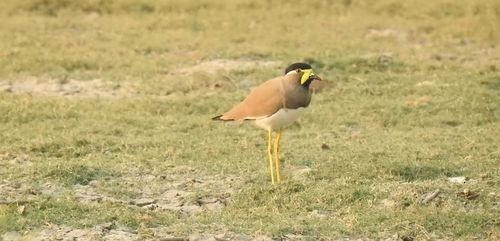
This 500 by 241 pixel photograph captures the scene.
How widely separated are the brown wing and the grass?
1.44 ft

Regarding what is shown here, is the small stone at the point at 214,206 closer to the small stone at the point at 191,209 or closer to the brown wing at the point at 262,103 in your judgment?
the small stone at the point at 191,209

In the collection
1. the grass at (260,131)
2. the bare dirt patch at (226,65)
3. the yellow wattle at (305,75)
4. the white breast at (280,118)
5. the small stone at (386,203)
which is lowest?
the bare dirt patch at (226,65)

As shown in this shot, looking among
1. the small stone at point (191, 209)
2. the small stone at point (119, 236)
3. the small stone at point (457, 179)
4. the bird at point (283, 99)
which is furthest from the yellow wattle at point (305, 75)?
the small stone at point (119, 236)

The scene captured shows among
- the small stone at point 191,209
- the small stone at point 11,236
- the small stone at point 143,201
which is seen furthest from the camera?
the small stone at point 143,201

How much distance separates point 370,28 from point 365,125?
501cm

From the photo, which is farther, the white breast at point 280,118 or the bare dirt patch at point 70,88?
the bare dirt patch at point 70,88

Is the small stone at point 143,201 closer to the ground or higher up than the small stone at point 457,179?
closer to the ground

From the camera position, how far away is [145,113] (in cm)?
844

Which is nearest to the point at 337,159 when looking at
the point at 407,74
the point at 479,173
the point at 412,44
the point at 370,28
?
the point at 479,173

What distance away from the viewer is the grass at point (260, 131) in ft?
17.6

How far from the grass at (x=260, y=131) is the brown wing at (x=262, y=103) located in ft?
1.44

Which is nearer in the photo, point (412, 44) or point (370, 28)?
point (412, 44)

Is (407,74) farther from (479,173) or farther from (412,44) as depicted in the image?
(479,173)

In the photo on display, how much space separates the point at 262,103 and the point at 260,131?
206 centimetres
